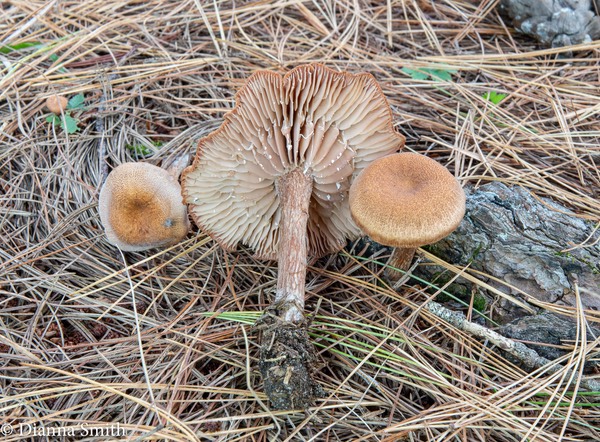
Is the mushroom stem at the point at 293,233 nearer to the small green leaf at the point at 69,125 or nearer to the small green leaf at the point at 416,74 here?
the small green leaf at the point at 416,74

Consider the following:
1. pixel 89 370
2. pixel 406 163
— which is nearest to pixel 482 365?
pixel 406 163

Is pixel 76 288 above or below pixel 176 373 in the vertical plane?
above

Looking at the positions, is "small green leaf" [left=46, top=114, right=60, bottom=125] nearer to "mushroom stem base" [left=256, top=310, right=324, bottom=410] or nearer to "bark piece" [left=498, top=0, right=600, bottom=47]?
"mushroom stem base" [left=256, top=310, right=324, bottom=410]

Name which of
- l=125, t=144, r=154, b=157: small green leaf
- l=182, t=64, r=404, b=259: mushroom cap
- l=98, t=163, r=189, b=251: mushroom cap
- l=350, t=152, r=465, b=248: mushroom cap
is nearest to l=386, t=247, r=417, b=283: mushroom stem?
l=182, t=64, r=404, b=259: mushroom cap

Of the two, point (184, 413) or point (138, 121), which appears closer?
point (184, 413)

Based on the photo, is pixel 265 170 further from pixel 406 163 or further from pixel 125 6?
pixel 125 6
